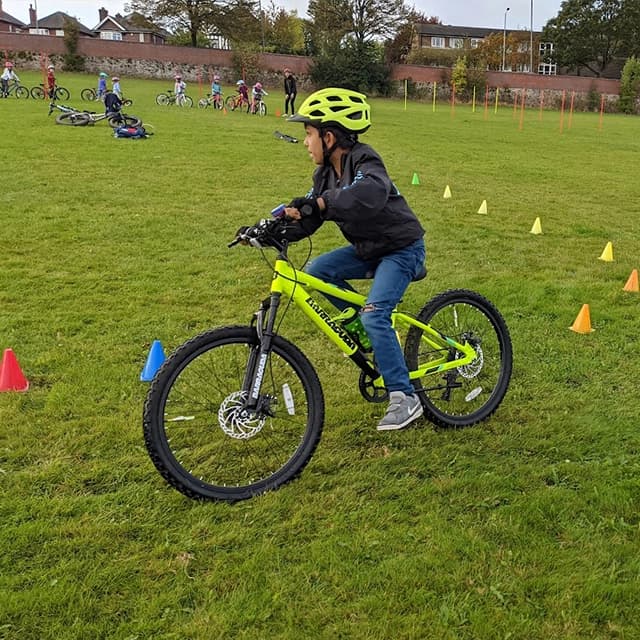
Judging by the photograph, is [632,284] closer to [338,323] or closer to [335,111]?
[338,323]

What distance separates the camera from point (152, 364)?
4812 millimetres

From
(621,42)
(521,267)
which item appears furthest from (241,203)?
(621,42)

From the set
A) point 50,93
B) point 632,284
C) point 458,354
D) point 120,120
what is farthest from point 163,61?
point 458,354

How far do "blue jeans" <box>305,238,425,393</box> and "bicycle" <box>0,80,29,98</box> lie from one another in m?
31.3

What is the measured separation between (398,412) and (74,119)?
1966cm

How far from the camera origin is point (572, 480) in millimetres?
3812

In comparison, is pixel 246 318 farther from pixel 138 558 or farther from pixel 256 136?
pixel 256 136

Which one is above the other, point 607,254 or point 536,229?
point 536,229

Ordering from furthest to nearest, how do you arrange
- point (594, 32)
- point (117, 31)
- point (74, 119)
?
Answer: point (117, 31) < point (594, 32) < point (74, 119)

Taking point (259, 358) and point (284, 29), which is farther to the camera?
point (284, 29)

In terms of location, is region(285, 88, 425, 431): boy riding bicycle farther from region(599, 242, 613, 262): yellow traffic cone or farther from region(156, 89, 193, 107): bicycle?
region(156, 89, 193, 107): bicycle

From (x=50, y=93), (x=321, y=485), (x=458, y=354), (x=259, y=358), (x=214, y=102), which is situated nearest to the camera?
(x=259, y=358)

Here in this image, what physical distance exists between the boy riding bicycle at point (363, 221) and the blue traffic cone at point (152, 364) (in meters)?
1.48

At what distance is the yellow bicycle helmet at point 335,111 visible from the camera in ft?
11.8
